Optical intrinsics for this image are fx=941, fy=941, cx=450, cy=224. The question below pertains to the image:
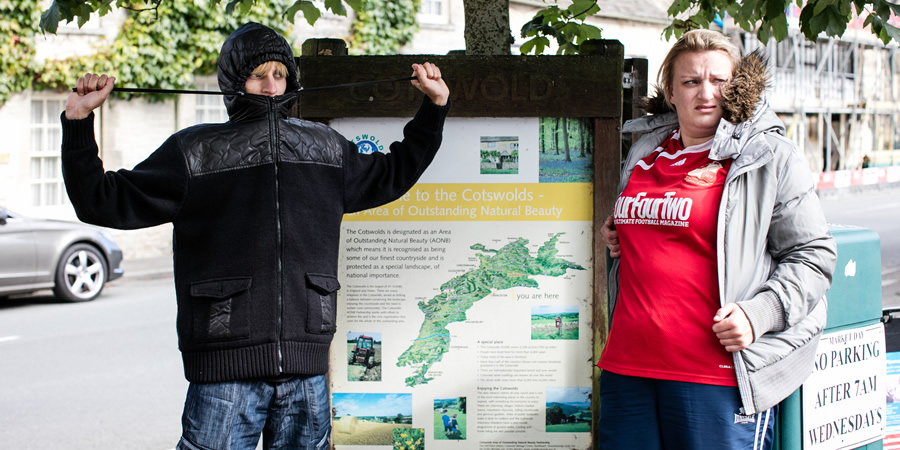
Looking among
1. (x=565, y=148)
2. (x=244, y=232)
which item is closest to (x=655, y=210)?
(x=565, y=148)

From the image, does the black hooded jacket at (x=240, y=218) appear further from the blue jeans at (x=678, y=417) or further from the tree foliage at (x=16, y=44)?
the tree foliage at (x=16, y=44)

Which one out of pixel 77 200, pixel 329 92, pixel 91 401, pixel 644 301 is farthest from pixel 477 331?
pixel 91 401

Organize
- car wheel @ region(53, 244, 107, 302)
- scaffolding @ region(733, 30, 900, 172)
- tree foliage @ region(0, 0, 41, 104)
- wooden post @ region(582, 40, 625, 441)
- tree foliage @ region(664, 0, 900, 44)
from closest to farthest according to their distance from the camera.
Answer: wooden post @ region(582, 40, 625, 441) < tree foliage @ region(664, 0, 900, 44) < car wheel @ region(53, 244, 107, 302) < tree foliage @ region(0, 0, 41, 104) < scaffolding @ region(733, 30, 900, 172)

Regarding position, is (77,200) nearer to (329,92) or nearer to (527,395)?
(329,92)

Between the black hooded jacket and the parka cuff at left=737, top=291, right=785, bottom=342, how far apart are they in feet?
3.84

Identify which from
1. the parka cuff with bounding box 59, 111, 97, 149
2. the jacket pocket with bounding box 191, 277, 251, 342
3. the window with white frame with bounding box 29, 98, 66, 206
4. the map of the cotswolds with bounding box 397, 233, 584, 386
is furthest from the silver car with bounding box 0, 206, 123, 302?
the jacket pocket with bounding box 191, 277, 251, 342

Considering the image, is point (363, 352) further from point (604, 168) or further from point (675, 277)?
point (675, 277)

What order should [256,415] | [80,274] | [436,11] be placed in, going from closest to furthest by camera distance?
1. [256,415]
2. [80,274]
3. [436,11]

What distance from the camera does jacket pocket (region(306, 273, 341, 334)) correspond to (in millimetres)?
2586

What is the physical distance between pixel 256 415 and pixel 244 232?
1.68ft

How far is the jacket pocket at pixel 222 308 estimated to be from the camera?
8.19 ft

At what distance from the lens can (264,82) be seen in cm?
266

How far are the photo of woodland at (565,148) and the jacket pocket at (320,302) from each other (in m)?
1.05

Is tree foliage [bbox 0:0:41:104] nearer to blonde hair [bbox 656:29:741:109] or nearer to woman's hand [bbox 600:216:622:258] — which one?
woman's hand [bbox 600:216:622:258]
